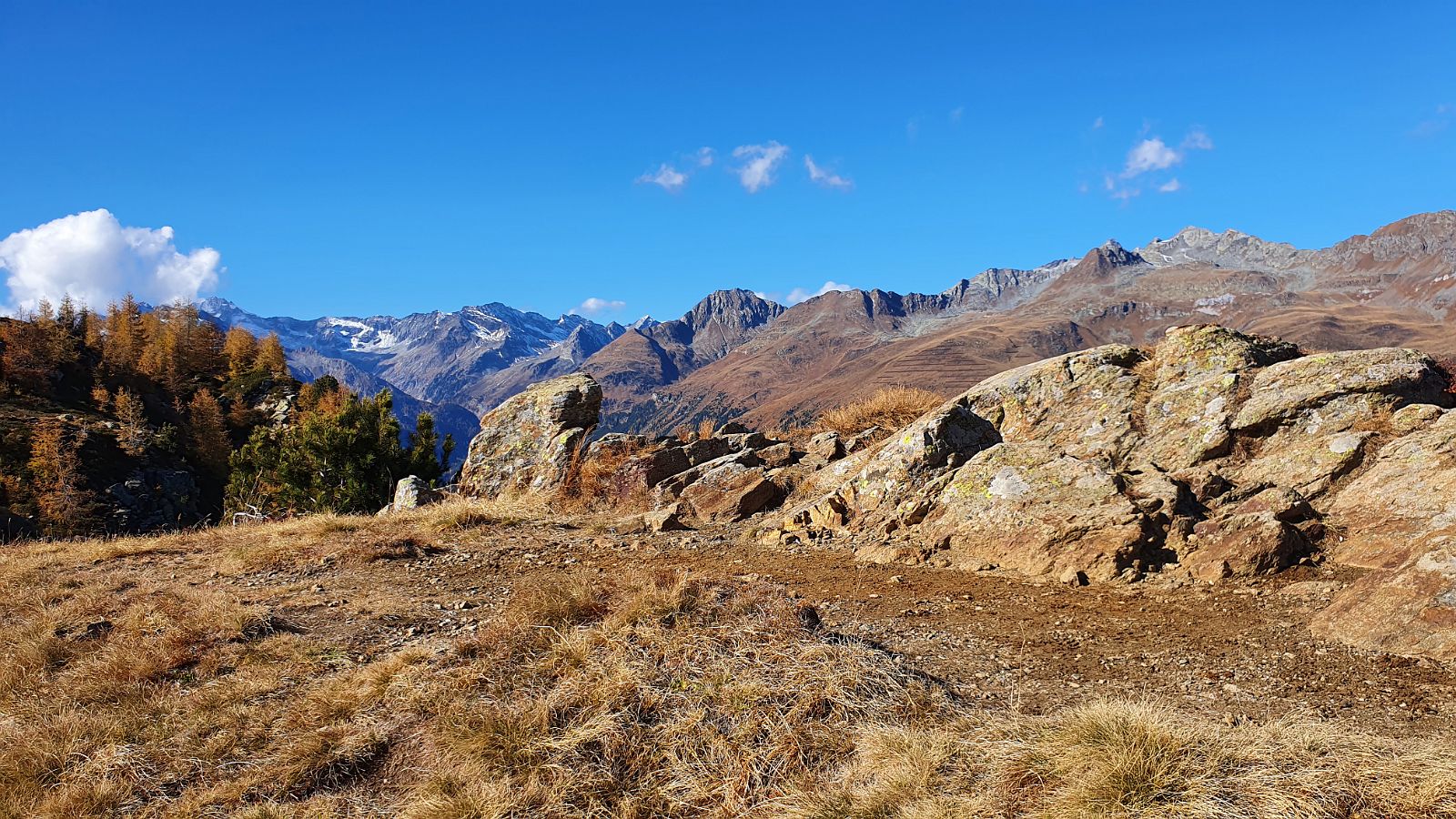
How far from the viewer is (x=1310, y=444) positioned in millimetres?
9727

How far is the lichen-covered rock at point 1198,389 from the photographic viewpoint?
35.3 ft

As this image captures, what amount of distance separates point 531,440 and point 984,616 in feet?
46.3

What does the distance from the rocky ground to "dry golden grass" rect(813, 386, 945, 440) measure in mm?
7145

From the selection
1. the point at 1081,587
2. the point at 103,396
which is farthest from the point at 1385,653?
the point at 103,396

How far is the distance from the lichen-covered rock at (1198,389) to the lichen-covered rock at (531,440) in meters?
12.1

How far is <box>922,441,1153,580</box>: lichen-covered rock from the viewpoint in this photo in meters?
8.39

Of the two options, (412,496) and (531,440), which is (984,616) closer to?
(412,496)

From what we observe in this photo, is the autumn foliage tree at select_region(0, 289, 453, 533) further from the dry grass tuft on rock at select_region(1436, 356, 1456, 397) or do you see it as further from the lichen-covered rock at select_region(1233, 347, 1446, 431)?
the dry grass tuft on rock at select_region(1436, 356, 1456, 397)

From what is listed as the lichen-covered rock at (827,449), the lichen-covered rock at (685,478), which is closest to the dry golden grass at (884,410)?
the lichen-covered rock at (827,449)

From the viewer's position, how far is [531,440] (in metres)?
19.2

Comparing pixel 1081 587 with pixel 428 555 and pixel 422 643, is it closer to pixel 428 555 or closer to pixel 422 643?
pixel 422 643

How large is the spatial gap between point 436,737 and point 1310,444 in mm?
11075

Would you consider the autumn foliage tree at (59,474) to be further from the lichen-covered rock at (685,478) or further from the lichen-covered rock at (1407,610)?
the lichen-covered rock at (1407,610)

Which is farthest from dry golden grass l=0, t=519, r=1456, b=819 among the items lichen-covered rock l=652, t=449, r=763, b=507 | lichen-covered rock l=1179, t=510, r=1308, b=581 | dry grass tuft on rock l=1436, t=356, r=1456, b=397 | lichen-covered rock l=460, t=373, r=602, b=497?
lichen-covered rock l=460, t=373, r=602, b=497
